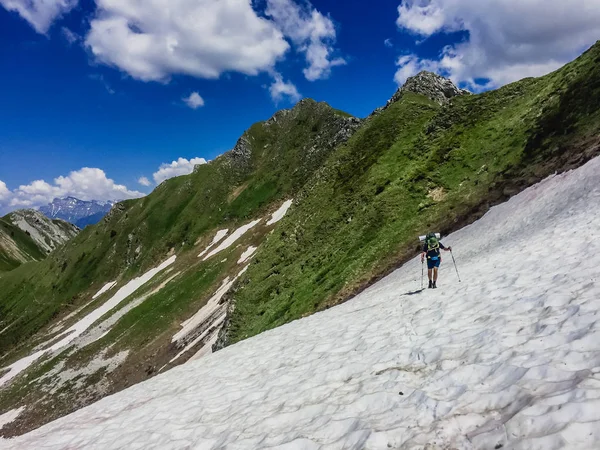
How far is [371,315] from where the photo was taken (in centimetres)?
1777

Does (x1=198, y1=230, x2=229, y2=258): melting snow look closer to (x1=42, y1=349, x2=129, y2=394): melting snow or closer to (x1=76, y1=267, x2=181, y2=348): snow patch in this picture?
(x1=76, y1=267, x2=181, y2=348): snow patch

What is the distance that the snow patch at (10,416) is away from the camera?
206 ft

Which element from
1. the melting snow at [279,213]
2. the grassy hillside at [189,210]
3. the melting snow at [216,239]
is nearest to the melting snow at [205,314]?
the melting snow at [279,213]

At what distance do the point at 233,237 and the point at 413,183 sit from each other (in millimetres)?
68161

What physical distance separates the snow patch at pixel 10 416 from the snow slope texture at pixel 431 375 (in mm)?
58375

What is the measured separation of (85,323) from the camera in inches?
3935

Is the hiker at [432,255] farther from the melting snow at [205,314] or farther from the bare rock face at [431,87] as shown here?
the bare rock face at [431,87]

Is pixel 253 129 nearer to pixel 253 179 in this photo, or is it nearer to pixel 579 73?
pixel 253 179

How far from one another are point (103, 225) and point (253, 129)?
289 feet

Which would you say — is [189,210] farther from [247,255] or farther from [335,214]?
[335,214]

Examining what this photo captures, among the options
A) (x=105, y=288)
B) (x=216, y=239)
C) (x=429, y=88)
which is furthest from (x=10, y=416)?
(x=429, y=88)

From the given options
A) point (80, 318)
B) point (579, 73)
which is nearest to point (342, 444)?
point (579, 73)

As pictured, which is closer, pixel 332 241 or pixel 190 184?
pixel 332 241

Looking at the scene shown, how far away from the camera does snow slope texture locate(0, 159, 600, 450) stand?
667 centimetres
